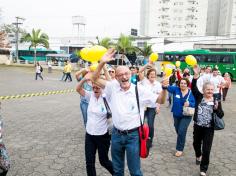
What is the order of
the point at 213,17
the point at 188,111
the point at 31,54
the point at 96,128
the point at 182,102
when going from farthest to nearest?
the point at 213,17 → the point at 31,54 → the point at 182,102 → the point at 188,111 → the point at 96,128

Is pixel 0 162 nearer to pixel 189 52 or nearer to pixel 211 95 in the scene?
pixel 211 95

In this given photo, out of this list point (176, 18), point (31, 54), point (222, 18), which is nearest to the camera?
point (31, 54)

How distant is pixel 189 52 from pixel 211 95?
88.0 feet

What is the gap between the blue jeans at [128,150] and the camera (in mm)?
3287

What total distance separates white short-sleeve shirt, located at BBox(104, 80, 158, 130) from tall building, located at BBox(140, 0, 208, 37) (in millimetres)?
81676

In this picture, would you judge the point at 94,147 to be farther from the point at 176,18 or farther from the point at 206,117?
the point at 176,18

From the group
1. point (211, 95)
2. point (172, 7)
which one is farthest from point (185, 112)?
point (172, 7)

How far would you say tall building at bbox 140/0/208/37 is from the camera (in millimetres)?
80750

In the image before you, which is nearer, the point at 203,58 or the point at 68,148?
the point at 68,148

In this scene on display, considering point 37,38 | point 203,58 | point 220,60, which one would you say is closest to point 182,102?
point 220,60

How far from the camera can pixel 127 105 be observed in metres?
3.26

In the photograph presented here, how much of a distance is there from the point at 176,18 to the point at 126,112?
84.6 metres

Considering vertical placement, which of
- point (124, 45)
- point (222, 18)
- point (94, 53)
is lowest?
point (94, 53)

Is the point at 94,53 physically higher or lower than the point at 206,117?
higher
